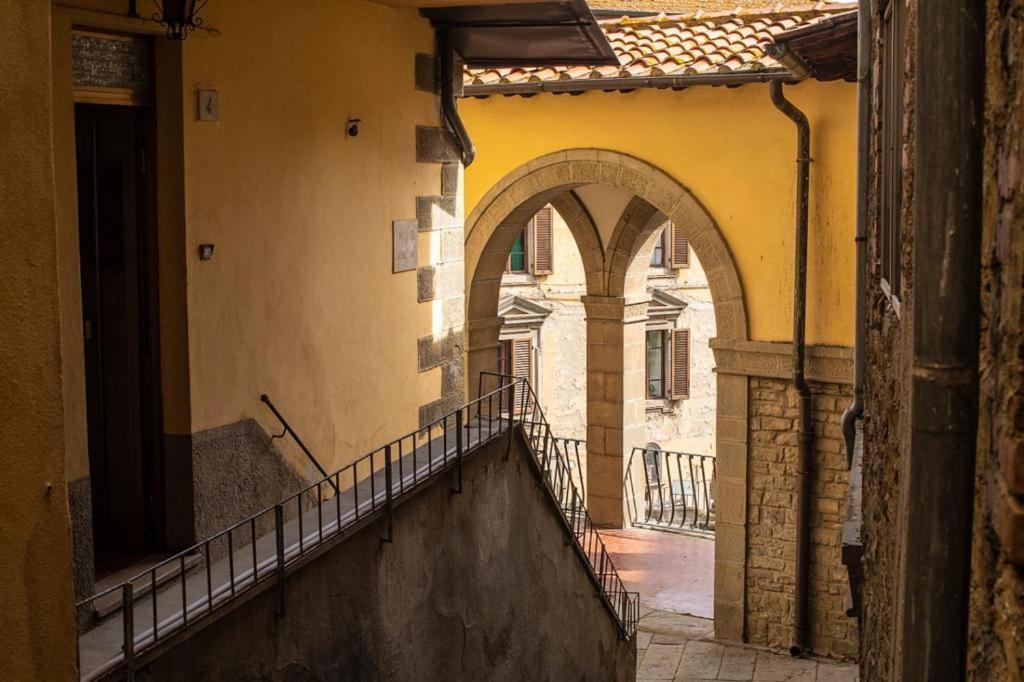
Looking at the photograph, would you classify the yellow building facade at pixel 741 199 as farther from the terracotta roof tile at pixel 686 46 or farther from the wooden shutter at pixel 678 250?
the wooden shutter at pixel 678 250

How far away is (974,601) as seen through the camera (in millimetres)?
2426

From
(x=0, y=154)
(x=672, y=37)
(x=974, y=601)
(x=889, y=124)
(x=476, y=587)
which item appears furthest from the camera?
(x=672, y=37)

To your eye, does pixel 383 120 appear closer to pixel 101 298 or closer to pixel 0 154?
pixel 101 298

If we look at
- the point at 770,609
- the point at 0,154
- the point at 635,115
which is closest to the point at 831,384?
the point at 770,609

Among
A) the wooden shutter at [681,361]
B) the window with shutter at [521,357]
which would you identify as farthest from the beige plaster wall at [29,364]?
the wooden shutter at [681,361]

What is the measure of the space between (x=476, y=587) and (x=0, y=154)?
5481 millimetres

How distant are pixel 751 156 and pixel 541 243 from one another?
14.8m

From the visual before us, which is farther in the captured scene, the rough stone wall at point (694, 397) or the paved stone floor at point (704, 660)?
the rough stone wall at point (694, 397)

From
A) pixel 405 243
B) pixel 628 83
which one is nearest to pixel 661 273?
pixel 628 83

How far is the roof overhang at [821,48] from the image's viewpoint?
33.1 feet

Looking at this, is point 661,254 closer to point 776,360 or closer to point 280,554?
point 776,360

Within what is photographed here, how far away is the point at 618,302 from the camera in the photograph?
59.6ft

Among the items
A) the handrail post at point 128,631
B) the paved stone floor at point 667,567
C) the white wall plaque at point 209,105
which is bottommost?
the paved stone floor at point 667,567

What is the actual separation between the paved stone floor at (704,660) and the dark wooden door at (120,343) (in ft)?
22.2
